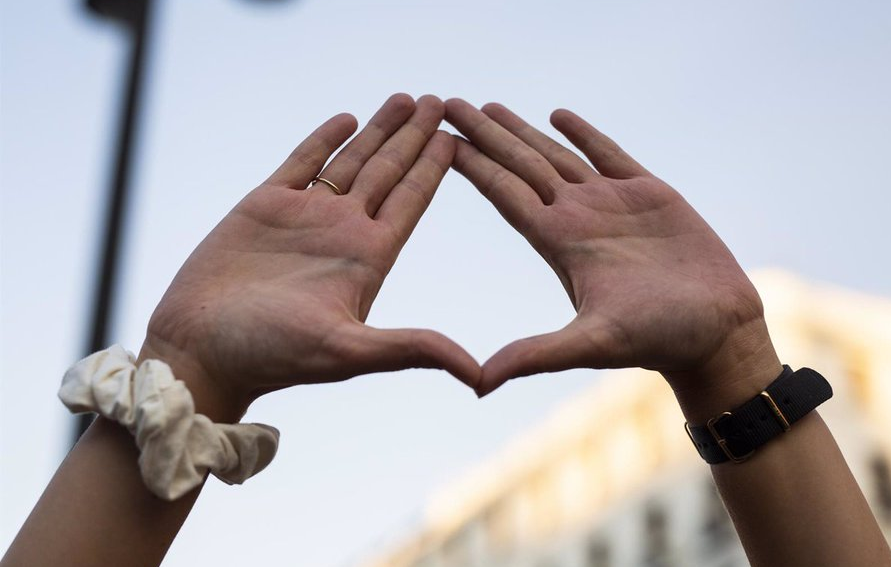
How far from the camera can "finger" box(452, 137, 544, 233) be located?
127 inches

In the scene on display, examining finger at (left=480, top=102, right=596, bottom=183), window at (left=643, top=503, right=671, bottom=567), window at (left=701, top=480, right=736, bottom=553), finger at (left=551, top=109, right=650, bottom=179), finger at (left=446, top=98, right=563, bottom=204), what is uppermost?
finger at (left=551, top=109, right=650, bottom=179)

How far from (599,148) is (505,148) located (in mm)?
286

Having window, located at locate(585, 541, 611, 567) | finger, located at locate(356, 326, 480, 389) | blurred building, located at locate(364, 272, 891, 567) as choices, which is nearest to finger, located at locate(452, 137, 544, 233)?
finger, located at locate(356, 326, 480, 389)

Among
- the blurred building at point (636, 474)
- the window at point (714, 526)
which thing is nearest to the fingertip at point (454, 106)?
the blurred building at point (636, 474)

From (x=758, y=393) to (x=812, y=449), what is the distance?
18 centimetres

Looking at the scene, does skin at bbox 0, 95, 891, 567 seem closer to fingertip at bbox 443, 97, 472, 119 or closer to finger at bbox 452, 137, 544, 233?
finger at bbox 452, 137, 544, 233

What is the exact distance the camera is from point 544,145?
3506 millimetres

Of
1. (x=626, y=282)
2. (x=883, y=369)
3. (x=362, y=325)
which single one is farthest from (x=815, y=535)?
(x=883, y=369)

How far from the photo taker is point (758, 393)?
269cm

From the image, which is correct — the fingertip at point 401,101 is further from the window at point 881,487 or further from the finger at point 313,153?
the window at point 881,487

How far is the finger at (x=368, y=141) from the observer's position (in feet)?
10.6

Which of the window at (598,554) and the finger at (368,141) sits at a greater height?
the finger at (368,141)

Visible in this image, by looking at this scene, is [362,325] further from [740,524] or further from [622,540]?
[622,540]

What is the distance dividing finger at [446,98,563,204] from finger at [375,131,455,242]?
0.31 feet
